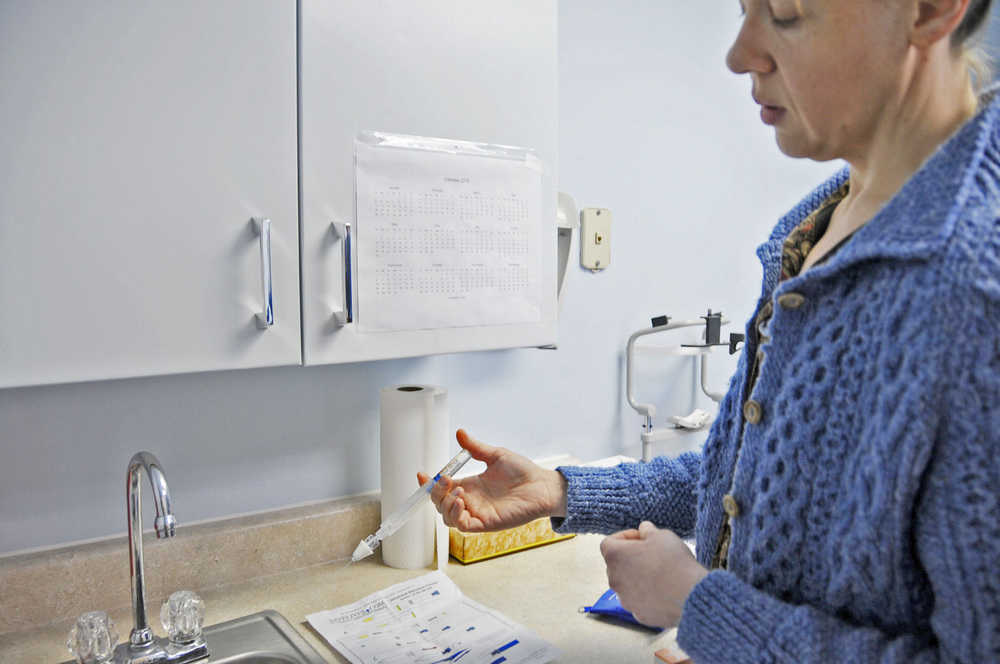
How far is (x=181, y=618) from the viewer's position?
1.15 m

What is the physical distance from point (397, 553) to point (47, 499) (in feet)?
2.00

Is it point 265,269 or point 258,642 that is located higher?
point 265,269

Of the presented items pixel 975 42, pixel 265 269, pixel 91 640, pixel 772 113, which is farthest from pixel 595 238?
pixel 91 640

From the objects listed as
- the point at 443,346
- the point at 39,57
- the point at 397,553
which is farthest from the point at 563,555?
the point at 39,57

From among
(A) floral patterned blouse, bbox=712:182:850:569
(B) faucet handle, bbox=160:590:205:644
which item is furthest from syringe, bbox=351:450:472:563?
(A) floral patterned blouse, bbox=712:182:850:569

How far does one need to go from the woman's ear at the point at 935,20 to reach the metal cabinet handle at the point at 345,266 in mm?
782

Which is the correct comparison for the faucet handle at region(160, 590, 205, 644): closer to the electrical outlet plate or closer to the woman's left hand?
the woman's left hand

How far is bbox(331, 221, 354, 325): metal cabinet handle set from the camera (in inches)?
45.7

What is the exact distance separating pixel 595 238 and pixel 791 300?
1.13 m

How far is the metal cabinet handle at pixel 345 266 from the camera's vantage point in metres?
1.16

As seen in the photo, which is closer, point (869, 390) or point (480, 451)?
point (869, 390)

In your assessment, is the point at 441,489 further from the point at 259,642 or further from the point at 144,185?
the point at 144,185

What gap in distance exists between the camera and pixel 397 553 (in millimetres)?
1473

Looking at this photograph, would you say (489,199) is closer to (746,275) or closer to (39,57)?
(39,57)
